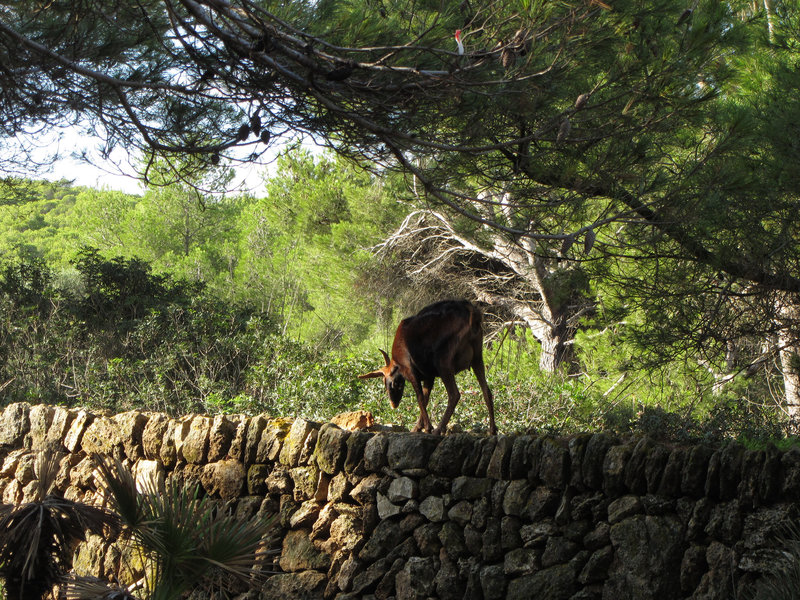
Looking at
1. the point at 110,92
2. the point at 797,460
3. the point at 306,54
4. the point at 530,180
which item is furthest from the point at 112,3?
the point at 797,460

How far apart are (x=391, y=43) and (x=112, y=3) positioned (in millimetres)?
2456

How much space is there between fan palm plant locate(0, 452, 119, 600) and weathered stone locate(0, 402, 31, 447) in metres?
4.52

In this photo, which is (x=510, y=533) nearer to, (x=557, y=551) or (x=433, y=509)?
(x=557, y=551)

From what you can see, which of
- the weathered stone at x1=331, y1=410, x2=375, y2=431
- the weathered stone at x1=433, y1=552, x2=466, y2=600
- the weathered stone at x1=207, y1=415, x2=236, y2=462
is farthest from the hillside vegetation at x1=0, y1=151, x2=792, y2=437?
the weathered stone at x1=433, y1=552, x2=466, y2=600

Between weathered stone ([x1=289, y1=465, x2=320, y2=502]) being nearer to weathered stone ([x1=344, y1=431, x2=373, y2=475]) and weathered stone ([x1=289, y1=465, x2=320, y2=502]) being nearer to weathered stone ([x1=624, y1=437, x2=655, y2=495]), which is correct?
weathered stone ([x1=344, y1=431, x2=373, y2=475])

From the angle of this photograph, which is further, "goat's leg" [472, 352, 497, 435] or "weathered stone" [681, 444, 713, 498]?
"goat's leg" [472, 352, 497, 435]

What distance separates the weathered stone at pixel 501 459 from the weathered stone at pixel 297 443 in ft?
5.59

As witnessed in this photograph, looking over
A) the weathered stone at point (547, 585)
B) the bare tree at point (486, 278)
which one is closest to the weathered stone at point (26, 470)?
the weathered stone at point (547, 585)

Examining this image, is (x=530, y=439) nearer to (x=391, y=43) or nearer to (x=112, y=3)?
(x=391, y=43)

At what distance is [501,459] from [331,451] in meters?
1.53

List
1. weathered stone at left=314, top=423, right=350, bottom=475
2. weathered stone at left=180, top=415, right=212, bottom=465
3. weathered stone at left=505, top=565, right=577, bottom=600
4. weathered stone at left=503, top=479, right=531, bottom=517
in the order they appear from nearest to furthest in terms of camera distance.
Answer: weathered stone at left=505, top=565, right=577, bottom=600 < weathered stone at left=503, top=479, right=531, bottom=517 < weathered stone at left=314, top=423, right=350, bottom=475 < weathered stone at left=180, top=415, right=212, bottom=465

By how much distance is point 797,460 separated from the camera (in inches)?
162

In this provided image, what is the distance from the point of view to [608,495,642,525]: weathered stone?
4.59 metres

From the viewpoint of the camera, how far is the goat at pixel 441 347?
235 inches
